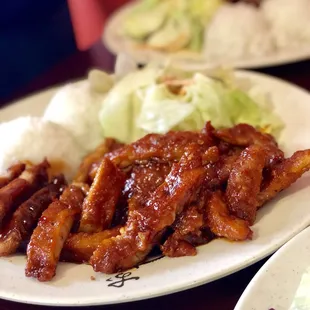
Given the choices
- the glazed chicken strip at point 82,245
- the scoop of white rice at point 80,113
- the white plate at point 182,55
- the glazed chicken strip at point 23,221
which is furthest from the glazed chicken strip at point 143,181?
the white plate at point 182,55

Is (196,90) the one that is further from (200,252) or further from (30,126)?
(200,252)

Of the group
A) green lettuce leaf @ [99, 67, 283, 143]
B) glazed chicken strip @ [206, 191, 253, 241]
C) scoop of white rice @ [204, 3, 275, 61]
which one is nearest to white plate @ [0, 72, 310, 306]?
glazed chicken strip @ [206, 191, 253, 241]

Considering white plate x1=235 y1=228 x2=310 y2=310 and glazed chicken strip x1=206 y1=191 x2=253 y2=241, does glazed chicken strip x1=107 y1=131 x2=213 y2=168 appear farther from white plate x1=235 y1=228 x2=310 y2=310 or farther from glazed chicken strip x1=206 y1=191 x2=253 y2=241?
white plate x1=235 y1=228 x2=310 y2=310

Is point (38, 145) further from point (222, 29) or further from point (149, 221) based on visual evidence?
point (222, 29)

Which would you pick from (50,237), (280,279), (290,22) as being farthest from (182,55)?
(280,279)

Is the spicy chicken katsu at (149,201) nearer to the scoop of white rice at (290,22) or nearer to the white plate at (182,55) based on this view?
the white plate at (182,55)

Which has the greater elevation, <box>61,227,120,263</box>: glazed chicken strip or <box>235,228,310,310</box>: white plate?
<box>235,228,310,310</box>: white plate
